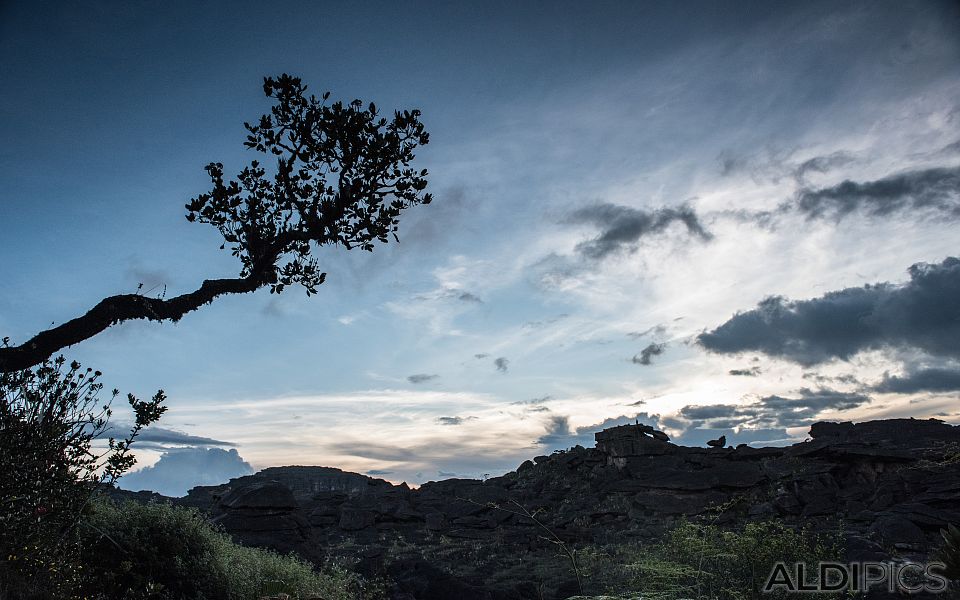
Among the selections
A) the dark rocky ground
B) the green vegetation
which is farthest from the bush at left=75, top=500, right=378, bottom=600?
the green vegetation

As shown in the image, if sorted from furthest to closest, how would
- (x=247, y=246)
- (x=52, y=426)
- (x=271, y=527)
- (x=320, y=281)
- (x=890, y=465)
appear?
(x=890, y=465), (x=271, y=527), (x=320, y=281), (x=247, y=246), (x=52, y=426)

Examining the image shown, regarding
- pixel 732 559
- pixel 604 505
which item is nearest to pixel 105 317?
pixel 732 559

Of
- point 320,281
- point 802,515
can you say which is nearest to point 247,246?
point 320,281

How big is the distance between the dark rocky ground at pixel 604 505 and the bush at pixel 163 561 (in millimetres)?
6684

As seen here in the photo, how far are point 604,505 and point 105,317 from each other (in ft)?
133

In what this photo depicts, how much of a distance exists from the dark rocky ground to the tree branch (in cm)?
955

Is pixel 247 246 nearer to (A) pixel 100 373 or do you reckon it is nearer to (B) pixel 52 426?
(A) pixel 100 373

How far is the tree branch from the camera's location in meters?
9.87

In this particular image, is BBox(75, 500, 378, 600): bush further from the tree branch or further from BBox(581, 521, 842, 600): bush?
BBox(581, 521, 842, 600): bush

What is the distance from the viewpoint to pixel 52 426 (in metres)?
9.24

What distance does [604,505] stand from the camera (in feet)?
142

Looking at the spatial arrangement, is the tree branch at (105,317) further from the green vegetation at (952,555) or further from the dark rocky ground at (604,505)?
the green vegetation at (952,555)

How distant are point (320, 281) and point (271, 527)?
1603 centimetres

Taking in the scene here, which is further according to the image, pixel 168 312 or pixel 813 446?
pixel 813 446
